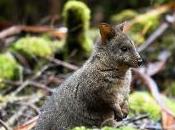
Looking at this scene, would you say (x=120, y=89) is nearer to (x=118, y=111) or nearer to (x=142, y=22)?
(x=118, y=111)

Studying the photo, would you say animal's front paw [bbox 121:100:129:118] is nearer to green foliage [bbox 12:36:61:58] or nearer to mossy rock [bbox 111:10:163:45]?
green foliage [bbox 12:36:61:58]

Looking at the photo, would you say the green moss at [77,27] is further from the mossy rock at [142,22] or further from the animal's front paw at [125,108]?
the animal's front paw at [125,108]

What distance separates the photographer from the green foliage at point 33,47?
9.76m

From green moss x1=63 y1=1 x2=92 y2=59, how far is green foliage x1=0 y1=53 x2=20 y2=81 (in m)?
0.91

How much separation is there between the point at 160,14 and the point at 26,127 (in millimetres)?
5586

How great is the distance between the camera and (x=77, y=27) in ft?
31.5

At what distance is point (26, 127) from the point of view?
708 cm

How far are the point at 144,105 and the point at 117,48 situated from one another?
2.38m

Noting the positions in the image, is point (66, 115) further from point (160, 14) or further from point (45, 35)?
point (160, 14)

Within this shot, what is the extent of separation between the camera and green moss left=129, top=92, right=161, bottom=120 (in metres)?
8.05

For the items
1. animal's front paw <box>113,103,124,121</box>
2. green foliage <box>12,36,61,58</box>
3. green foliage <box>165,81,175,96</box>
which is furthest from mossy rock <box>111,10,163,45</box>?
animal's front paw <box>113,103,124,121</box>

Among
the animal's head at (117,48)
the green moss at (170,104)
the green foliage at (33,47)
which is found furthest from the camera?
the green foliage at (33,47)

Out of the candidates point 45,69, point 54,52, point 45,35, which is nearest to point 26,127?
point 45,69

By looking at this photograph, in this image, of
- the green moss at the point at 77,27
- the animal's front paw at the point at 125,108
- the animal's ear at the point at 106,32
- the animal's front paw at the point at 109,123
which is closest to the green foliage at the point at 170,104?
the green moss at the point at 77,27
